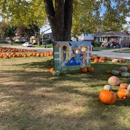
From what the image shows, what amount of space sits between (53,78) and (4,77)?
1.84 m

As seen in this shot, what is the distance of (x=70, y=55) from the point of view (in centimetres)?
662

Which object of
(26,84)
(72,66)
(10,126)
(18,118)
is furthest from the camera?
(72,66)

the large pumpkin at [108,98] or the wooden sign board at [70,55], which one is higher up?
the wooden sign board at [70,55]

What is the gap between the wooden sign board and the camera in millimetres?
6363

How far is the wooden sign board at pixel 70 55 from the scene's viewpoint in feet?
20.9

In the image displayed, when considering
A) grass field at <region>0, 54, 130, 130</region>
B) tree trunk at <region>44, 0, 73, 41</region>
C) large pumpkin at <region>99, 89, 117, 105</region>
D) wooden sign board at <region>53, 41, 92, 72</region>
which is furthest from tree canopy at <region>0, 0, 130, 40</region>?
large pumpkin at <region>99, 89, 117, 105</region>

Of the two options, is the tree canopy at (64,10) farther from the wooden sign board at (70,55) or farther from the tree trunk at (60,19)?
the wooden sign board at (70,55)

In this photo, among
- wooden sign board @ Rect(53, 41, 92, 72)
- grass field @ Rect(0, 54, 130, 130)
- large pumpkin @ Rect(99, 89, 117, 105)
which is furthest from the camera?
wooden sign board @ Rect(53, 41, 92, 72)

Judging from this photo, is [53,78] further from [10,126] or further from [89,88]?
[10,126]

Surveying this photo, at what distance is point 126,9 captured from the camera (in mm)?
9500

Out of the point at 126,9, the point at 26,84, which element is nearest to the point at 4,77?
the point at 26,84

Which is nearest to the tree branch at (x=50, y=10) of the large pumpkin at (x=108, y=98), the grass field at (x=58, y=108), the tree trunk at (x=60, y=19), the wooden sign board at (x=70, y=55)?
the tree trunk at (x=60, y=19)

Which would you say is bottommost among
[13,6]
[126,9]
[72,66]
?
[72,66]

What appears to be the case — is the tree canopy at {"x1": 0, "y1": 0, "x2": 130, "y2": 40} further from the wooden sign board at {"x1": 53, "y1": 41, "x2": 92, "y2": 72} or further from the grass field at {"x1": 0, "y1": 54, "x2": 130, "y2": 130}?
the grass field at {"x1": 0, "y1": 54, "x2": 130, "y2": 130}
